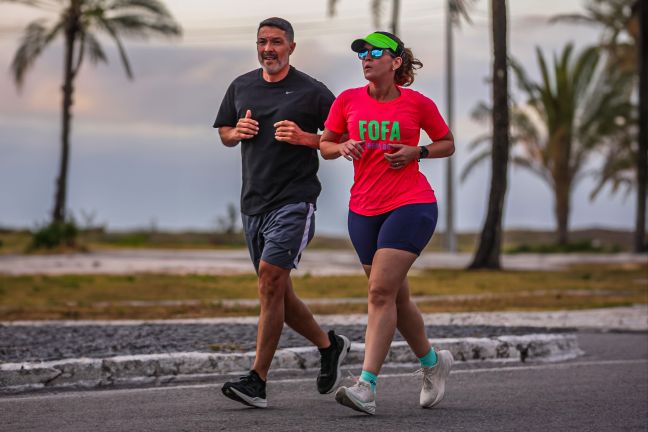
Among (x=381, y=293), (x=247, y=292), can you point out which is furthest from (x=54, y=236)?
(x=381, y=293)

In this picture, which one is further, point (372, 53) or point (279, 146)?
point (279, 146)

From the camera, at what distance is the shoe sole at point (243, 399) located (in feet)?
23.0

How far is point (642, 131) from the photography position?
127ft

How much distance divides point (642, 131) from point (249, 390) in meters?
33.8

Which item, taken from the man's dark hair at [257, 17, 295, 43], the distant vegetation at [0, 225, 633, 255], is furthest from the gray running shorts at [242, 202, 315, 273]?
the distant vegetation at [0, 225, 633, 255]

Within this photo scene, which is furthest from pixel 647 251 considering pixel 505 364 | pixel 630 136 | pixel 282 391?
pixel 282 391

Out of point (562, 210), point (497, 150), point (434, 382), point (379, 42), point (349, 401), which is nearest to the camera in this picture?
point (349, 401)

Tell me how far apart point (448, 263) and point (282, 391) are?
2258 centimetres

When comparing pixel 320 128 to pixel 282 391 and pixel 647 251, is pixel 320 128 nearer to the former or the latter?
pixel 282 391

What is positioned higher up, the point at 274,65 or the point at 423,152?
the point at 274,65

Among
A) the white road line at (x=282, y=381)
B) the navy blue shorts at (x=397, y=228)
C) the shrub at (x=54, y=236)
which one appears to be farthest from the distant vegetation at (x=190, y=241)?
the navy blue shorts at (x=397, y=228)

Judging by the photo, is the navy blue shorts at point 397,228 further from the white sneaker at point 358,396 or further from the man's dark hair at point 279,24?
the man's dark hair at point 279,24

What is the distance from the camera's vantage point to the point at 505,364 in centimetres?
1008

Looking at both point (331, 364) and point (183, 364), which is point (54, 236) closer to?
point (183, 364)
